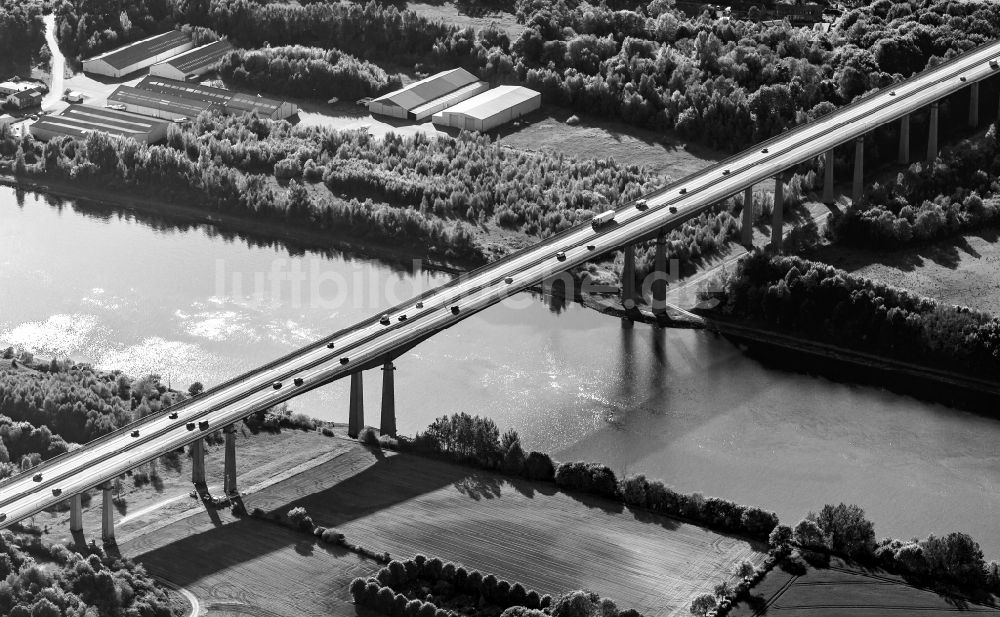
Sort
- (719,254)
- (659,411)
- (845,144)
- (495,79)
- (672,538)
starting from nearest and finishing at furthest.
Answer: (672,538), (659,411), (719,254), (845,144), (495,79)

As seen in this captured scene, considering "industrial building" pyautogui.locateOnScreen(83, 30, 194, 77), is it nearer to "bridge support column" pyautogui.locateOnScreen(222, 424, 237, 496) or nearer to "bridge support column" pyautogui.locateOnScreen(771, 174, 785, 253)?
"bridge support column" pyautogui.locateOnScreen(771, 174, 785, 253)

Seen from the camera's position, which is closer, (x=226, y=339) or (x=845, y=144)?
(x=226, y=339)

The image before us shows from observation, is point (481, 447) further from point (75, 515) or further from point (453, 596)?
point (75, 515)

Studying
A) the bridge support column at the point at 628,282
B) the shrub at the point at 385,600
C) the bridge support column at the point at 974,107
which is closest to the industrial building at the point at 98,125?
the bridge support column at the point at 628,282

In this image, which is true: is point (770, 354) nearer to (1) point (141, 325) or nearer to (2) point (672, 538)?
(2) point (672, 538)

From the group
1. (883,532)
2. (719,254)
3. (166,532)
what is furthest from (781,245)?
(166,532)

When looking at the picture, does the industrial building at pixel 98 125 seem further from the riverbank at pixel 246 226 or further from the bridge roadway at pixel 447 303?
the bridge roadway at pixel 447 303

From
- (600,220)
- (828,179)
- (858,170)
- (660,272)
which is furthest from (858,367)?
(858,170)
